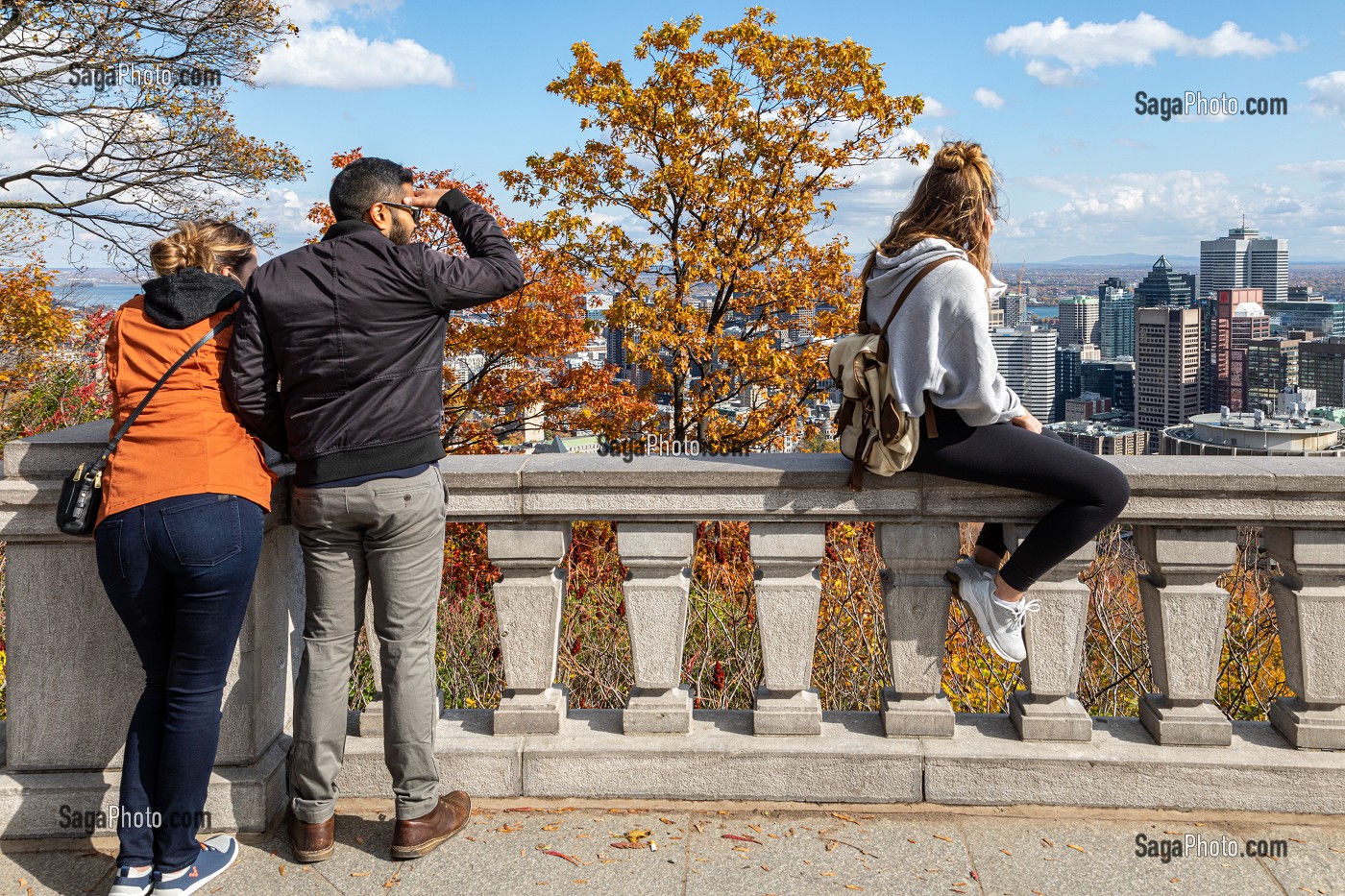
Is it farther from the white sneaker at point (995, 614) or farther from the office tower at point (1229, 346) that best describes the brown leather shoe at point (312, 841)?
the office tower at point (1229, 346)

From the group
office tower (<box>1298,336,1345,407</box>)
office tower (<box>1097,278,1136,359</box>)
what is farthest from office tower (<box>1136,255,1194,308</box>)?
office tower (<box>1298,336,1345,407</box>)

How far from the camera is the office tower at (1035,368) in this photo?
76.8 metres

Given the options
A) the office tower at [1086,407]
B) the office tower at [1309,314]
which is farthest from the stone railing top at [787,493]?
the office tower at [1309,314]

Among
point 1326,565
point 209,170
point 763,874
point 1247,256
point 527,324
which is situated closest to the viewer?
point 763,874

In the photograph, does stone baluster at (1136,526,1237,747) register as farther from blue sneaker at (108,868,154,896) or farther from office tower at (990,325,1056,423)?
office tower at (990,325,1056,423)

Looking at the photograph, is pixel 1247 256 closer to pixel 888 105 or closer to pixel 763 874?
pixel 888 105

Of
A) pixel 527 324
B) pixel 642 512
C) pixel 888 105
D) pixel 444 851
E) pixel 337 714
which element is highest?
pixel 888 105

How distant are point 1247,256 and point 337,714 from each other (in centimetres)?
14269

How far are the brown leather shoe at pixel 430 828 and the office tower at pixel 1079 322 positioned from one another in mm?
114921

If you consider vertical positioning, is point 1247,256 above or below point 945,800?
above

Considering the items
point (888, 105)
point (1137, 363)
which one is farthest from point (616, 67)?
point (1137, 363)

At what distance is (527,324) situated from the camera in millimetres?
17703

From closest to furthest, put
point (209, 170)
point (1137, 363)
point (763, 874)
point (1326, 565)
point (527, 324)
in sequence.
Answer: point (763, 874)
point (1326, 565)
point (527, 324)
point (209, 170)
point (1137, 363)

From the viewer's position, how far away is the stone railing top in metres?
3.08
